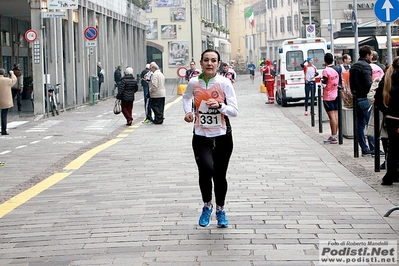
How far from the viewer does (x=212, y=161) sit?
7.38 meters

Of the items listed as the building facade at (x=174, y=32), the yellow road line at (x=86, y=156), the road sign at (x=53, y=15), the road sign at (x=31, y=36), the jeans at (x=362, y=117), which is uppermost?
the building facade at (x=174, y=32)

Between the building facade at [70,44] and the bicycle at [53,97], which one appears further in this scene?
the bicycle at [53,97]

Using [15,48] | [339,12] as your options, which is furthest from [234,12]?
[15,48]

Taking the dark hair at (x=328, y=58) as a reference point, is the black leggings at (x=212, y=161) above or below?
below

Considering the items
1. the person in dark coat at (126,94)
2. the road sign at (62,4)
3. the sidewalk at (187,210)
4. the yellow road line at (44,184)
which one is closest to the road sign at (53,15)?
the road sign at (62,4)

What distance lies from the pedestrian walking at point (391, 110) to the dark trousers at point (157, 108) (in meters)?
12.2

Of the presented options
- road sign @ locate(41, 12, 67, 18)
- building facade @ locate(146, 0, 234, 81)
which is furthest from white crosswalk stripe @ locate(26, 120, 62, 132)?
building facade @ locate(146, 0, 234, 81)

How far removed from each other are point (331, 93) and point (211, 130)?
799cm

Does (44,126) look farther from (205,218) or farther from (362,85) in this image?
(205,218)

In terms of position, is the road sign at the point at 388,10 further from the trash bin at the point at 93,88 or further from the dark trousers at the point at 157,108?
the trash bin at the point at 93,88

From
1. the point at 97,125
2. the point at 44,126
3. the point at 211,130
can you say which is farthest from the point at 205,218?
the point at 44,126

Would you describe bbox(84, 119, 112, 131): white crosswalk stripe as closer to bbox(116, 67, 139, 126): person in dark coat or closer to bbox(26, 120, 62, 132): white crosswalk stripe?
bbox(116, 67, 139, 126): person in dark coat

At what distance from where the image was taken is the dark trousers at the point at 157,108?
21500 mm

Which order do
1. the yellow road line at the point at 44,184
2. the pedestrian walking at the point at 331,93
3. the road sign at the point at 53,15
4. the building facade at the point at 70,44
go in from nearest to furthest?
the yellow road line at the point at 44,184, the pedestrian walking at the point at 331,93, the road sign at the point at 53,15, the building facade at the point at 70,44
